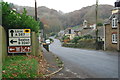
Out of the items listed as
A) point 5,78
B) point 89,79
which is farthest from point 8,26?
point 89,79

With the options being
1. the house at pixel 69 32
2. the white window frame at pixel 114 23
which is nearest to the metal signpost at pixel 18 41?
the white window frame at pixel 114 23

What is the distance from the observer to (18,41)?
10.0 m

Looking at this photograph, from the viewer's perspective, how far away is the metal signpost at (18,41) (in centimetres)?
985

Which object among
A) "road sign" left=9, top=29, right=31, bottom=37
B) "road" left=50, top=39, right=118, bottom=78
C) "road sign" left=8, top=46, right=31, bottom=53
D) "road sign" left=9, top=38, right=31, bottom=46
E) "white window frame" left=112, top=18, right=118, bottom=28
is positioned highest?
"white window frame" left=112, top=18, right=118, bottom=28

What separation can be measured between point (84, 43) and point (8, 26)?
1176 inches

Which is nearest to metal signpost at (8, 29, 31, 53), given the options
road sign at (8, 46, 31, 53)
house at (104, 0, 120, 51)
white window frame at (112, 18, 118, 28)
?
road sign at (8, 46, 31, 53)

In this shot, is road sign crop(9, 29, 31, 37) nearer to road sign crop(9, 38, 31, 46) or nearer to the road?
road sign crop(9, 38, 31, 46)

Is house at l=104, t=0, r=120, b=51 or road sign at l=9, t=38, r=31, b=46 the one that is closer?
road sign at l=9, t=38, r=31, b=46

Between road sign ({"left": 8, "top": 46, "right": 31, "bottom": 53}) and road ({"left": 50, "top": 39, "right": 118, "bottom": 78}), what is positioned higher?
road sign ({"left": 8, "top": 46, "right": 31, "bottom": 53})

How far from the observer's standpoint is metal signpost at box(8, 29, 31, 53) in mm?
9852

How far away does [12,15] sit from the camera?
10031 mm

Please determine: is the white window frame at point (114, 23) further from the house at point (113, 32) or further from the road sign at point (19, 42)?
the road sign at point (19, 42)

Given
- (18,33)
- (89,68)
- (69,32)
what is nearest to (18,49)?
(18,33)

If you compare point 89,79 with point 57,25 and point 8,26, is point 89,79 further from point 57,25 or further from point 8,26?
point 57,25
